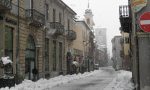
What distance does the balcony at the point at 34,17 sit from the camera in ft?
106

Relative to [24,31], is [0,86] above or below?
below

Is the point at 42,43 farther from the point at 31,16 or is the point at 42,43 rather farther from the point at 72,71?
the point at 72,71

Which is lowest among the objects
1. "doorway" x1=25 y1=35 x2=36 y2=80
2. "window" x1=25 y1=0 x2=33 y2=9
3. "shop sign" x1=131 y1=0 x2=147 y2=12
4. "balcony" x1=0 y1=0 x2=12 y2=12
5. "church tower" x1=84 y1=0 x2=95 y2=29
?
"doorway" x1=25 y1=35 x2=36 y2=80

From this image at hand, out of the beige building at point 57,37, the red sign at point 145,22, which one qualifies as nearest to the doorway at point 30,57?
the beige building at point 57,37

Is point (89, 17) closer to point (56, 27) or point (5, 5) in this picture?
point (56, 27)

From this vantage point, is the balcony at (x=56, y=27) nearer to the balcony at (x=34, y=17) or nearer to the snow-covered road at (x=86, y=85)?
the balcony at (x=34, y=17)

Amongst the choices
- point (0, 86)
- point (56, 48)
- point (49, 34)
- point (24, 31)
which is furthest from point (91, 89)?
point (56, 48)

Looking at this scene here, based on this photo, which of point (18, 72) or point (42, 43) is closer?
point (18, 72)

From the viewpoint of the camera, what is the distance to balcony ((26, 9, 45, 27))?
1277 inches

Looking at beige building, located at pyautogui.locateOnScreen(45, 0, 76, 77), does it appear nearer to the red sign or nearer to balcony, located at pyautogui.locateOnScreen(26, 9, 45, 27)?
balcony, located at pyautogui.locateOnScreen(26, 9, 45, 27)

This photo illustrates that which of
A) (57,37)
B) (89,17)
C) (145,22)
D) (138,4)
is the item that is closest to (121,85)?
(138,4)

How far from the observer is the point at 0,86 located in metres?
23.8

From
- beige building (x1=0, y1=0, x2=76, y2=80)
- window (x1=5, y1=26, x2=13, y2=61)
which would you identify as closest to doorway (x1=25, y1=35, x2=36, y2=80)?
beige building (x1=0, y1=0, x2=76, y2=80)

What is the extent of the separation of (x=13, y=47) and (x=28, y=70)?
482cm
